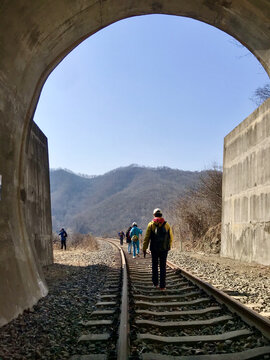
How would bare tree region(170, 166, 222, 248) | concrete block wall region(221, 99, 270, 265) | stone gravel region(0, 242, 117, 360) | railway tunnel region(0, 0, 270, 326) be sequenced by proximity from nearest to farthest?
stone gravel region(0, 242, 117, 360)
railway tunnel region(0, 0, 270, 326)
concrete block wall region(221, 99, 270, 265)
bare tree region(170, 166, 222, 248)

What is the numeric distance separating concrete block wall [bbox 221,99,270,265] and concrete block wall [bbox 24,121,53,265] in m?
6.57

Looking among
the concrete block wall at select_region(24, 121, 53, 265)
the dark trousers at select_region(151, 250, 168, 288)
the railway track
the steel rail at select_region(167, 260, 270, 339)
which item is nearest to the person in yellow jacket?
the dark trousers at select_region(151, 250, 168, 288)

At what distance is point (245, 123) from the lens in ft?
41.4

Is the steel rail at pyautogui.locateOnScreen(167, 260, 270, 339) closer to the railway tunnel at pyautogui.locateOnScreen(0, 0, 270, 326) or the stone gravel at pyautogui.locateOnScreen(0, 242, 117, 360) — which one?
the stone gravel at pyautogui.locateOnScreen(0, 242, 117, 360)

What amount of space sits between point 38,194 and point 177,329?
7580 millimetres

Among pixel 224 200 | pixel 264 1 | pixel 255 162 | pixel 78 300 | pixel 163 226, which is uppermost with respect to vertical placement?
pixel 264 1

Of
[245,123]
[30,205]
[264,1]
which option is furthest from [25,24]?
[245,123]

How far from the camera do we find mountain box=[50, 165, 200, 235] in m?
93.2

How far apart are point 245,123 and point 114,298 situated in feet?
28.8

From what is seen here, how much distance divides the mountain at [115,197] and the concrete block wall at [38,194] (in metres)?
38.9

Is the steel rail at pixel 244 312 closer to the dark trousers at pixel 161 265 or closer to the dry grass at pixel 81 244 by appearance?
the dark trousers at pixel 161 265

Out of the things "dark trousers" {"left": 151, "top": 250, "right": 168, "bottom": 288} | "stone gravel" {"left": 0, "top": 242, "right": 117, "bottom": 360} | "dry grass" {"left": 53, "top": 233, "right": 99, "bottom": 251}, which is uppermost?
"dark trousers" {"left": 151, "top": 250, "right": 168, "bottom": 288}

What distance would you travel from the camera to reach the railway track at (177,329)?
3.35 metres

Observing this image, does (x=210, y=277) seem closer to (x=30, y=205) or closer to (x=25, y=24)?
(x=30, y=205)
